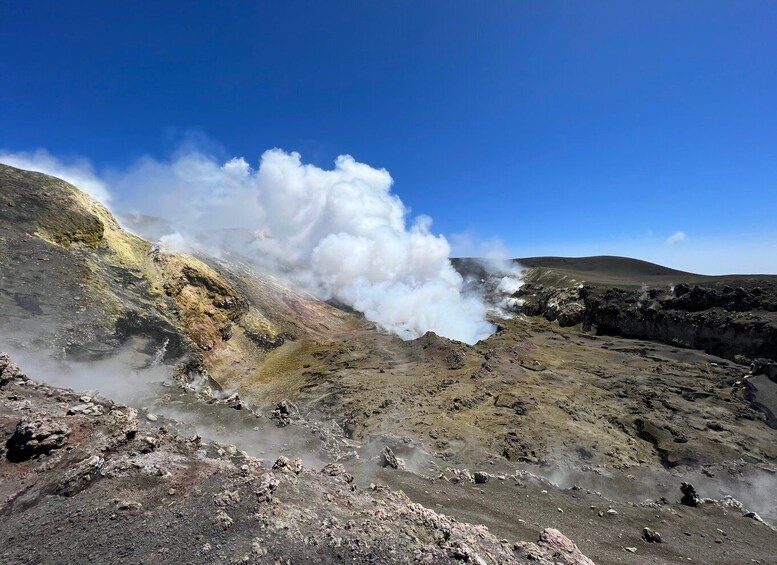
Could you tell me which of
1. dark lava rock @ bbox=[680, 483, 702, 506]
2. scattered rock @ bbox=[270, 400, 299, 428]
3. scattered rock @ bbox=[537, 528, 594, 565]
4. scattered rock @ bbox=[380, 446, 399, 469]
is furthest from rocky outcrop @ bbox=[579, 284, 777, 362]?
scattered rock @ bbox=[270, 400, 299, 428]

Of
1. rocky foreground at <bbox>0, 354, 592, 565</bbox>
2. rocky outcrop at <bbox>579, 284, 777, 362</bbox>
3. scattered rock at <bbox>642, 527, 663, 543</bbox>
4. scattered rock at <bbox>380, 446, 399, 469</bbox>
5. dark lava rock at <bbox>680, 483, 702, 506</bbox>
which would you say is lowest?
dark lava rock at <bbox>680, 483, 702, 506</bbox>

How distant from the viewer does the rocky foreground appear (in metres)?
6.70

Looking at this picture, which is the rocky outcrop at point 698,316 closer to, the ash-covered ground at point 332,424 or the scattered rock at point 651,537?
the ash-covered ground at point 332,424

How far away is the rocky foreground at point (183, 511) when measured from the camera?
22.0ft

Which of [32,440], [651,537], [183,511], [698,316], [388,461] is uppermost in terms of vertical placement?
[698,316]

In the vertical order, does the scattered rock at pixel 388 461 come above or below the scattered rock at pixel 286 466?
below

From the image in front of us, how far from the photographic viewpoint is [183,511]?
743 centimetres

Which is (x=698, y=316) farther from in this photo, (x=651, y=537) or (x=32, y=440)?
(x=32, y=440)

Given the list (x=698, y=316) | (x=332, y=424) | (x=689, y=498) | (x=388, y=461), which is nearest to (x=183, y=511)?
→ (x=388, y=461)

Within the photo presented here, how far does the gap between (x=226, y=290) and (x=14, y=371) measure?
25.3 meters

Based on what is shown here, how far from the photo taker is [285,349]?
1469 inches

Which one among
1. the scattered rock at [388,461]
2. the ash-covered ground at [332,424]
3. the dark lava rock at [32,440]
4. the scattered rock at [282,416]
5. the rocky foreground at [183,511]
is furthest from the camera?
the scattered rock at [282,416]

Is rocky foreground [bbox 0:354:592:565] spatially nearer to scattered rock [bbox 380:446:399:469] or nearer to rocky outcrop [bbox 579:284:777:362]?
scattered rock [bbox 380:446:399:469]

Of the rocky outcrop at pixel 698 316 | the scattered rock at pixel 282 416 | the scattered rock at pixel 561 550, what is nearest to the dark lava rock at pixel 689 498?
the scattered rock at pixel 561 550
